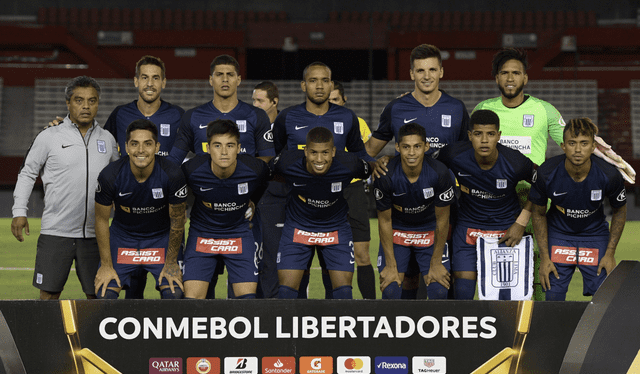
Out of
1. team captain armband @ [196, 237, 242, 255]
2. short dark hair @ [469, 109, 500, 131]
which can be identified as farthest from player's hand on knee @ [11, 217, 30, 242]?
short dark hair @ [469, 109, 500, 131]

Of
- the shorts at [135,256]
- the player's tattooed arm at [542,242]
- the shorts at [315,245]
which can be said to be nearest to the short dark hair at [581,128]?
the player's tattooed arm at [542,242]

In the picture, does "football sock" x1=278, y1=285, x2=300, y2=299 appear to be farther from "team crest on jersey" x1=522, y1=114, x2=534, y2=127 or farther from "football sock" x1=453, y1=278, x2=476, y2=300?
"team crest on jersey" x1=522, y1=114, x2=534, y2=127

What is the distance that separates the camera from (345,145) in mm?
5262

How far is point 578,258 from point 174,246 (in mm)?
2776

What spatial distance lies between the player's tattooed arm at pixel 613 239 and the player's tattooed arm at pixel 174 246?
113 inches

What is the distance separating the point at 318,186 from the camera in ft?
15.8

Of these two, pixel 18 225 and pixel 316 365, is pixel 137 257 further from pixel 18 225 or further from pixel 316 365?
pixel 316 365

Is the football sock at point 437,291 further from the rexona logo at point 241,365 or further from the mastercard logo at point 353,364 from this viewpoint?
the rexona logo at point 241,365

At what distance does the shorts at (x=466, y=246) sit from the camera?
498cm

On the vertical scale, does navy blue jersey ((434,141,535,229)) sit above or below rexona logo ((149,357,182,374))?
above

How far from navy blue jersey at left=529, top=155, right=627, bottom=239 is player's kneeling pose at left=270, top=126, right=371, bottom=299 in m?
1.22

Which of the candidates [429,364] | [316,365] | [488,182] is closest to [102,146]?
[316,365]

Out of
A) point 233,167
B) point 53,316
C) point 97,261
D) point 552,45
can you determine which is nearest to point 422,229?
point 233,167

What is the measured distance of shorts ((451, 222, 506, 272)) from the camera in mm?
4984
